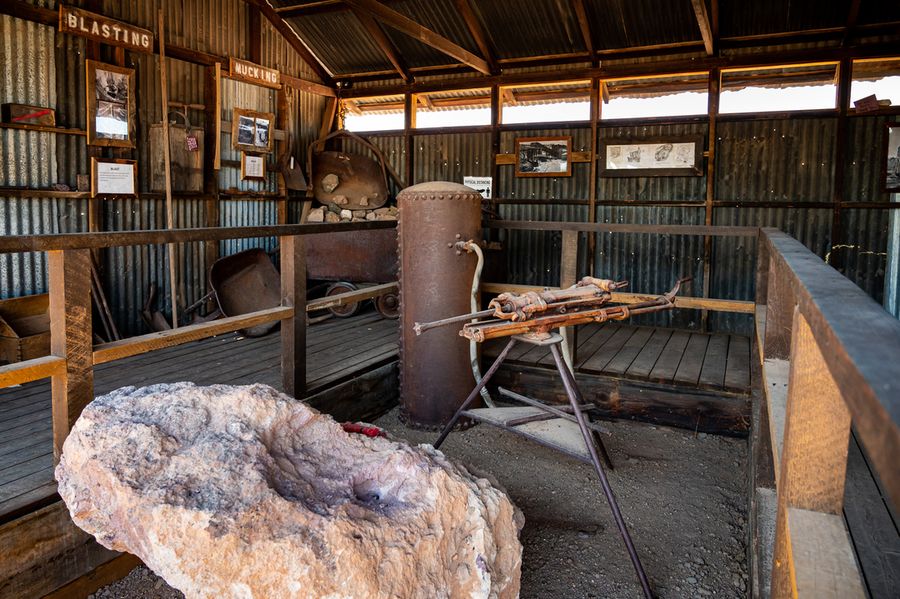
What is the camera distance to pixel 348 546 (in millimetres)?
1919

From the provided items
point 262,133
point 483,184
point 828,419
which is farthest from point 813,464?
point 262,133

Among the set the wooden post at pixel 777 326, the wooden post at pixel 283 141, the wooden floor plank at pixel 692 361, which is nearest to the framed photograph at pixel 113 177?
the wooden post at pixel 283 141

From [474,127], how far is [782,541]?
317 inches

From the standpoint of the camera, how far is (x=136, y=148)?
6.89 metres

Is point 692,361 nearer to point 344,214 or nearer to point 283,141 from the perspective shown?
point 344,214

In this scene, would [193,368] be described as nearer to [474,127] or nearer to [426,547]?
[426,547]

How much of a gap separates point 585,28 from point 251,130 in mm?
4178

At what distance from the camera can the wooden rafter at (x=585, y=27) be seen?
747 centimetres

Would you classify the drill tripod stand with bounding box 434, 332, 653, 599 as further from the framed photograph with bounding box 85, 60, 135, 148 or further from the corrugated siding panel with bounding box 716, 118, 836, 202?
the corrugated siding panel with bounding box 716, 118, 836, 202

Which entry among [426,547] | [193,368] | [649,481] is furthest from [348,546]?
[193,368]

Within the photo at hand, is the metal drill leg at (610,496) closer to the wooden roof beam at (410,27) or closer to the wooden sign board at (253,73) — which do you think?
the wooden roof beam at (410,27)

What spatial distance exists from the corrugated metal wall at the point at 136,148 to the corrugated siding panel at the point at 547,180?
Result: 2909mm

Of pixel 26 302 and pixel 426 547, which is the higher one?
pixel 26 302

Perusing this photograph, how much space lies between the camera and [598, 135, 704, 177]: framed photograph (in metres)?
7.80
